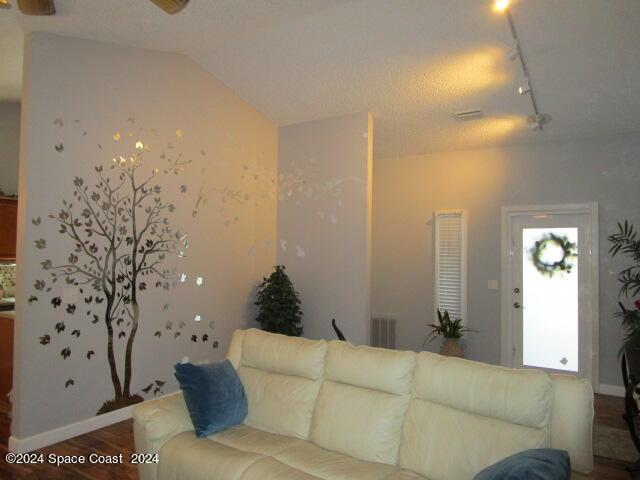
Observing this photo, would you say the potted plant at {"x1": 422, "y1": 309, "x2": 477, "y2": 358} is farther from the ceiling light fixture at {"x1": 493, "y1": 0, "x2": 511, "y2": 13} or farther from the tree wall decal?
the ceiling light fixture at {"x1": 493, "y1": 0, "x2": 511, "y2": 13}

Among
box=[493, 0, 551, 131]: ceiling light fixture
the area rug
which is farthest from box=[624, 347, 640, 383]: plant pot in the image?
box=[493, 0, 551, 131]: ceiling light fixture

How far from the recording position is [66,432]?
10.6 ft

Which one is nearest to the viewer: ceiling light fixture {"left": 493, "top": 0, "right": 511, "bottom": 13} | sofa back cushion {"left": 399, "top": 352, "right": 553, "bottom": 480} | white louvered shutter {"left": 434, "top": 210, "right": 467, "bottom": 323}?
sofa back cushion {"left": 399, "top": 352, "right": 553, "bottom": 480}

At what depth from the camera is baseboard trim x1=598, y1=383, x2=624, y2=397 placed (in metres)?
4.42

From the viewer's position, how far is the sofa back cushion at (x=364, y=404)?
217 centimetres

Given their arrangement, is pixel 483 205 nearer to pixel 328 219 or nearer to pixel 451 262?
pixel 451 262

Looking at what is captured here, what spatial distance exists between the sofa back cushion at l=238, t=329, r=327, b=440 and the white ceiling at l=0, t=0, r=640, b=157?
2536mm

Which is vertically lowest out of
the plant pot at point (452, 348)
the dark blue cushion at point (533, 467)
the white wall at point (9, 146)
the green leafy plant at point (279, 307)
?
the plant pot at point (452, 348)

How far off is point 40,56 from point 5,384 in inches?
117

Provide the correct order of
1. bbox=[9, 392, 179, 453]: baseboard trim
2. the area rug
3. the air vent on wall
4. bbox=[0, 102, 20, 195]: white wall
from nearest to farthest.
A: bbox=[9, 392, 179, 453]: baseboard trim
the area rug
the air vent on wall
bbox=[0, 102, 20, 195]: white wall

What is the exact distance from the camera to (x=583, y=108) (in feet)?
13.4

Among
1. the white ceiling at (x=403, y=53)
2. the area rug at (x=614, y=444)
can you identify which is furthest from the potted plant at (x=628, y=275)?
the white ceiling at (x=403, y=53)

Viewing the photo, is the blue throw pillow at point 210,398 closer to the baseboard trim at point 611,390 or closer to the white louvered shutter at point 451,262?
the white louvered shutter at point 451,262

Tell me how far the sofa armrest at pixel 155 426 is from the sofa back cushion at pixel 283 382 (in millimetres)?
408
